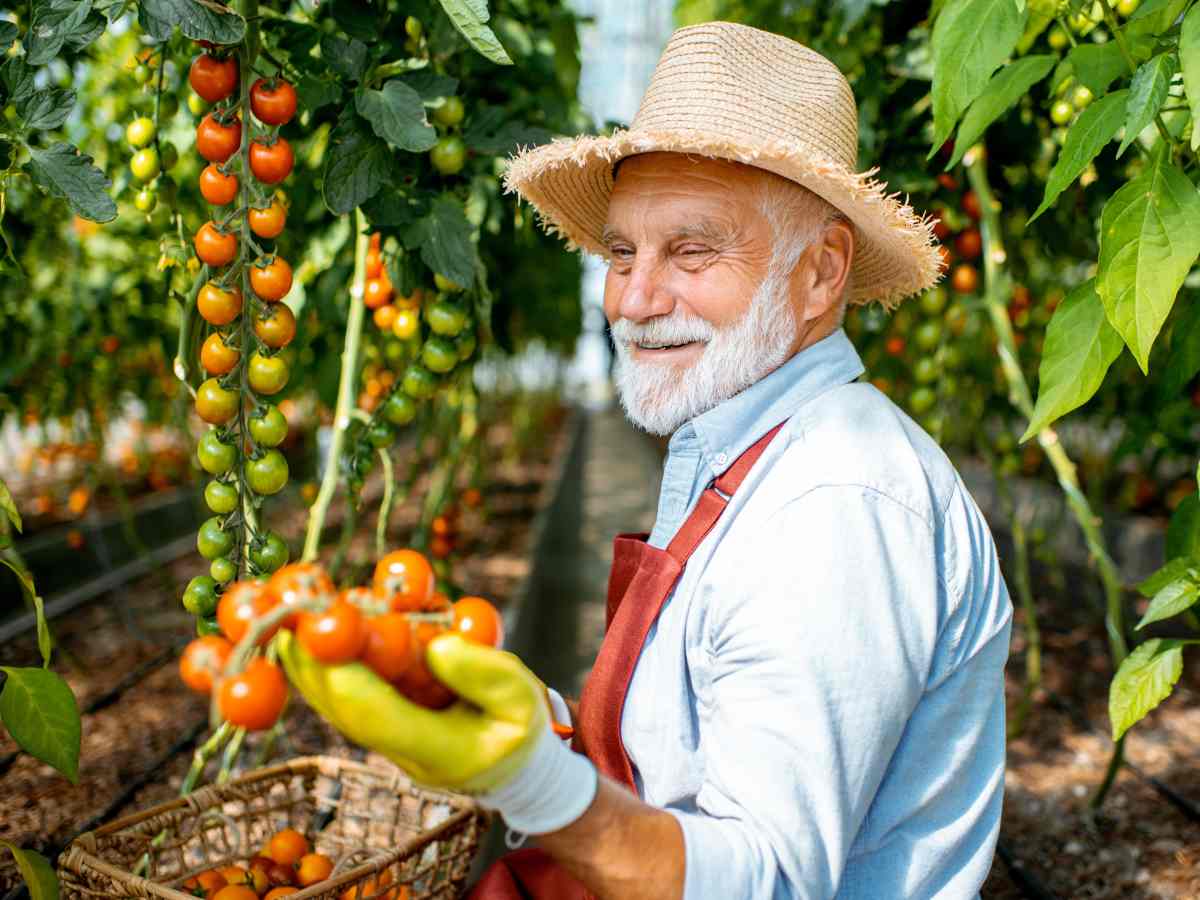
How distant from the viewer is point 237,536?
1.34 metres

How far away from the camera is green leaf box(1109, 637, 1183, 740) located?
3.98 ft

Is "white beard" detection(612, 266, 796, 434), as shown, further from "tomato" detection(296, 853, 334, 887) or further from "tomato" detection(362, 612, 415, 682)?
"tomato" detection(296, 853, 334, 887)

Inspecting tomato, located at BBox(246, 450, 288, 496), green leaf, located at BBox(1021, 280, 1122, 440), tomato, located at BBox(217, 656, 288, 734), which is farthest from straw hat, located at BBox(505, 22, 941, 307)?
tomato, located at BBox(217, 656, 288, 734)

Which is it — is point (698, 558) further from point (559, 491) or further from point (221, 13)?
point (559, 491)

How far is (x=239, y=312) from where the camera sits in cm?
130

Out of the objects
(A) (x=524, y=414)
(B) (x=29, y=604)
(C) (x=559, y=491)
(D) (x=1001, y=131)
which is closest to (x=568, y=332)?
(A) (x=524, y=414)

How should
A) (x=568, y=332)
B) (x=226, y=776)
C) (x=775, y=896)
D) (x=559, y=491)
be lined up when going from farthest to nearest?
(x=568, y=332) < (x=559, y=491) < (x=226, y=776) < (x=775, y=896)

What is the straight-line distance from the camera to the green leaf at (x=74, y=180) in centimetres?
118

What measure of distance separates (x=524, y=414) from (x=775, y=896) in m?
7.38

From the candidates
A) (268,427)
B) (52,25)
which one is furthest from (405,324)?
(52,25)

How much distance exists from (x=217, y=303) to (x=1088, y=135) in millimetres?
1027

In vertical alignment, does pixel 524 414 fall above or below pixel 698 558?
below

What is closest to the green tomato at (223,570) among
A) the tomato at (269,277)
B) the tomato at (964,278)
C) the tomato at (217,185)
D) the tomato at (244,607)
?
the tomato at (269,277)

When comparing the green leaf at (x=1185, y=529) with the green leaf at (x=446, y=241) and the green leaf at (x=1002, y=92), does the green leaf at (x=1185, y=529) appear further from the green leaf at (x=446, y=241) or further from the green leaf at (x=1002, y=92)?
the green leaf at (x=446, y=241)
